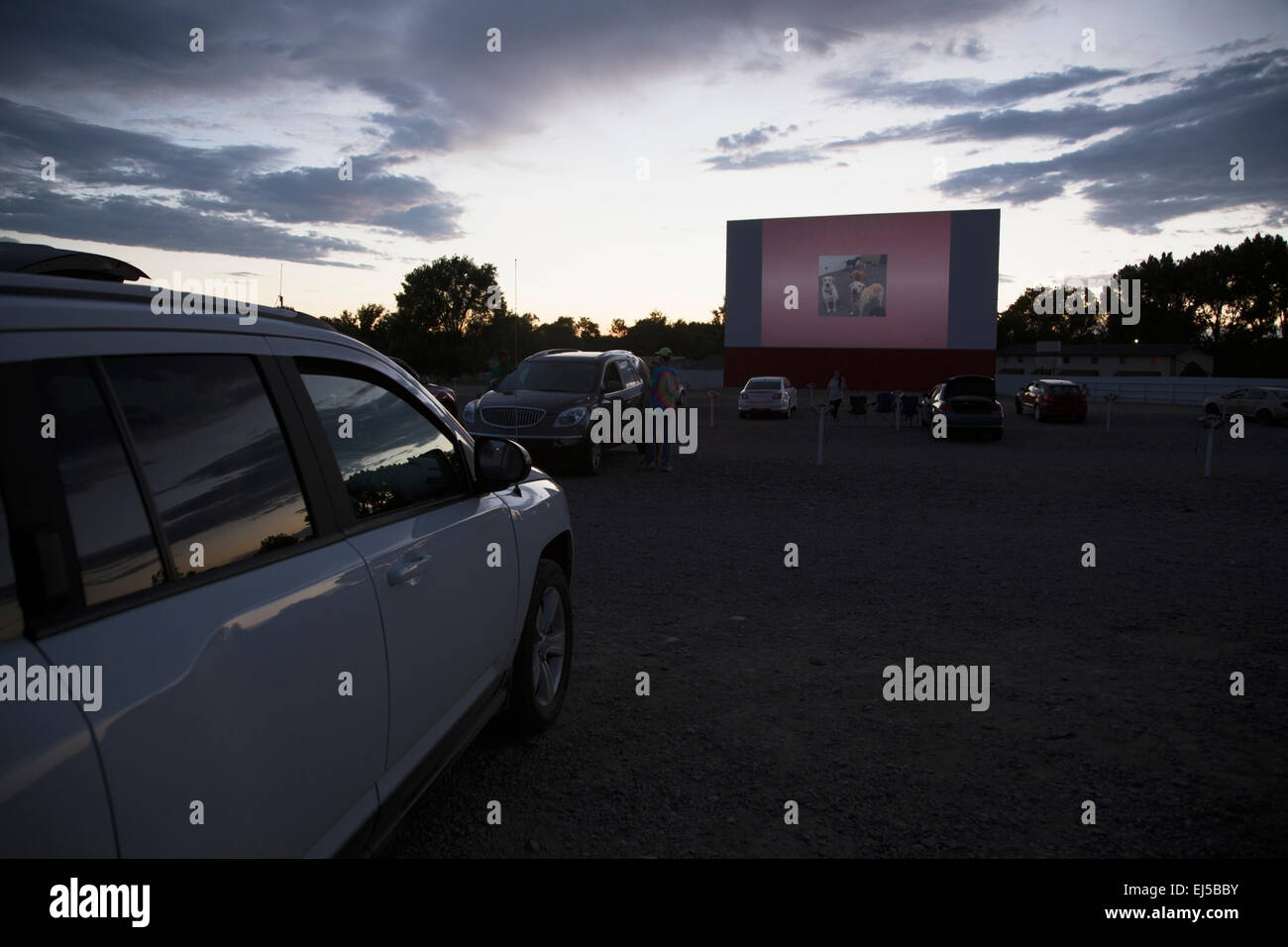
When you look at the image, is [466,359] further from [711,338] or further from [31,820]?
[31,820]

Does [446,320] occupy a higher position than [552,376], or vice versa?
[446,320]

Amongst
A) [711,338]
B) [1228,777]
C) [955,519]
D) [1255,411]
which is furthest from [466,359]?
[1228,777]

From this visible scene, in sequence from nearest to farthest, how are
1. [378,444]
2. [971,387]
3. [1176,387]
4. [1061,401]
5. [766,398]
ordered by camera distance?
[378,444] < [971,387] < [1061,401] < [766,398] < [1176,387]

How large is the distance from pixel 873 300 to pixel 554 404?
1541 inches

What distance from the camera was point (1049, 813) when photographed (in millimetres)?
3262

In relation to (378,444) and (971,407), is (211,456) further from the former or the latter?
(971,407)

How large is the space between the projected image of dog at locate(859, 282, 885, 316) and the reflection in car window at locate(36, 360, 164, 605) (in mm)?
49691

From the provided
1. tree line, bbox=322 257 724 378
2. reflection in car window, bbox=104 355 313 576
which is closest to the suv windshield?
reflection in car window, bbox=104 355 313 576

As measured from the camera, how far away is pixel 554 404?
13.6 metres

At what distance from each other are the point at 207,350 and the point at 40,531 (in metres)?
0.64

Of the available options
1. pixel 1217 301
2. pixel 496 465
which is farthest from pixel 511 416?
pixel 1217 301

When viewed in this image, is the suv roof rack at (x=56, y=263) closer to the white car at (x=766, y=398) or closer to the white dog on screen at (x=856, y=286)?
the white car at (x=766, y=398)

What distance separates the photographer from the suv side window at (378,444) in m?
2.51

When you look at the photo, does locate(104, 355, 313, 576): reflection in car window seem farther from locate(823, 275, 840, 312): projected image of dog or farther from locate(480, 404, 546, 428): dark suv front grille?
locate(823, 275, 840, 312): projected image of dog
